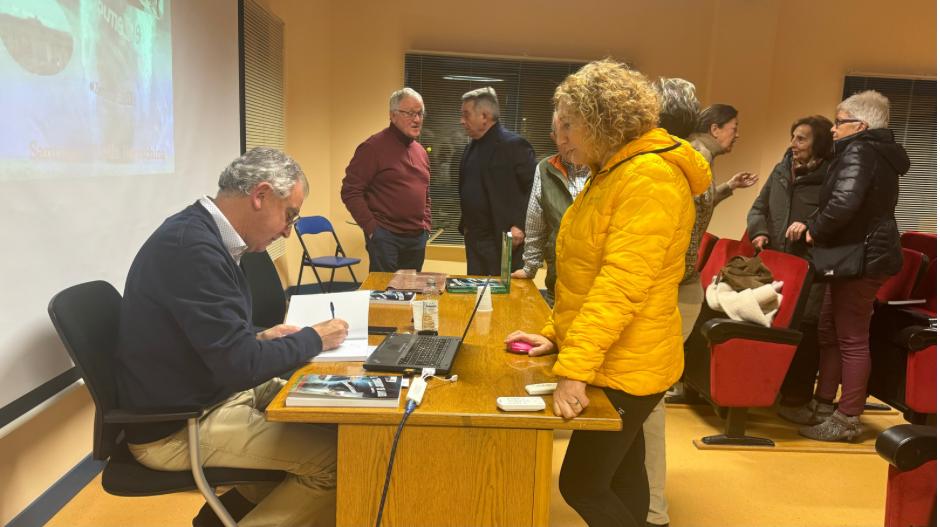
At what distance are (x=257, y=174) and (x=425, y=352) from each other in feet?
2.06

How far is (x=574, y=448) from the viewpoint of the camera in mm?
1541

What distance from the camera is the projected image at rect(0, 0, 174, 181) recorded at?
162 centimetres

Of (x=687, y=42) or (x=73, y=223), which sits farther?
(x=687, y=42)

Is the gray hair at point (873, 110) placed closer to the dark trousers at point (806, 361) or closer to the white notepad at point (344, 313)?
the dark trousers at point (806, 361)

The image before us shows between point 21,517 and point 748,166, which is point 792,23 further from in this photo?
point 21,517

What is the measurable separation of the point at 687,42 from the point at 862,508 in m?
4.20

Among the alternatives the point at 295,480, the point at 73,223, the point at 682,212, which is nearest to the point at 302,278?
the point at 73,223

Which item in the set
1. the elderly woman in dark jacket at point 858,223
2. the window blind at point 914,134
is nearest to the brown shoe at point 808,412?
the elderly woman in dark jacket at point 858,223

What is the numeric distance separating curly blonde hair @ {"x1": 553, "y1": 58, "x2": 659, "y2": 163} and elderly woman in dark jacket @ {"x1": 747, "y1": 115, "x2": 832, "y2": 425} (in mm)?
2043

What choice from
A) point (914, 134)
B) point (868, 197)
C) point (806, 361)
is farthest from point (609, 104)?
point (914, 134)

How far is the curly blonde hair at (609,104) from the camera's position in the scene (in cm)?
136

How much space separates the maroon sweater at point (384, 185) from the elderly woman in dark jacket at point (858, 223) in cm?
205

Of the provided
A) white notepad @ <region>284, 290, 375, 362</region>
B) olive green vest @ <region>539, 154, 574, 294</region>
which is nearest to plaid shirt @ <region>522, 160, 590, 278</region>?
olive green vest @ <region>539, 154, 574, 294</region>

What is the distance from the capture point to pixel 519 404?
136cm
